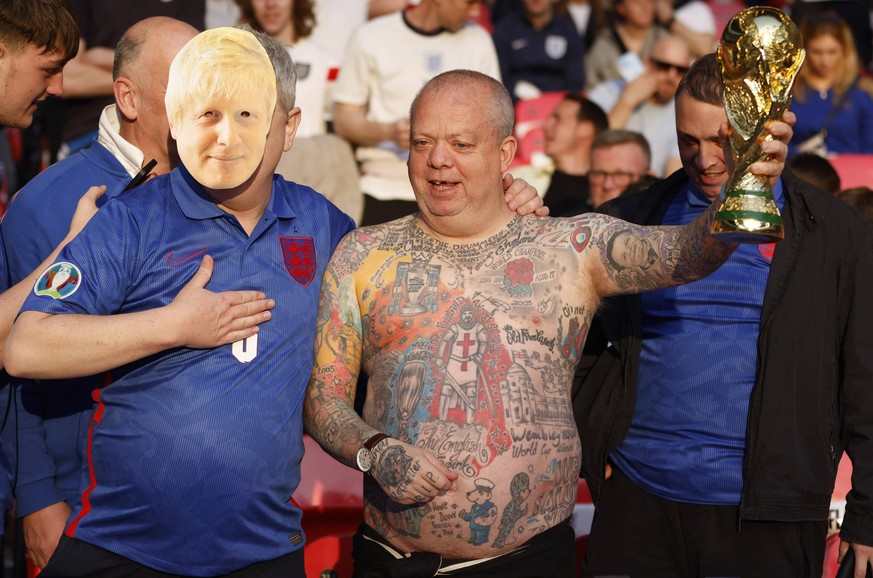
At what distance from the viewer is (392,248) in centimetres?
351

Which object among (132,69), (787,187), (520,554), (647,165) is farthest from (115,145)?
(647,165)

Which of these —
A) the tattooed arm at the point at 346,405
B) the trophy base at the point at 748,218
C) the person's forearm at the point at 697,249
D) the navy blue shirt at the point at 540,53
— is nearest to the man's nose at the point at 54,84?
the tattooed arm at the point at 346,405

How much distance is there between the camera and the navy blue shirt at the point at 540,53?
7.83 m

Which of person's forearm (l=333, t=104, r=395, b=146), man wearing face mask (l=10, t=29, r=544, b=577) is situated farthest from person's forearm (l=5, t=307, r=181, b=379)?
person's forearm (l=333, t=104, r=395, b=146)

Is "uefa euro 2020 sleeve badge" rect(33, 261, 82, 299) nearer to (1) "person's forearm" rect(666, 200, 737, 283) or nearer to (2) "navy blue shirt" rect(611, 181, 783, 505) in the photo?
(1) "person's forearm" rect(666, 200, 737, 283)

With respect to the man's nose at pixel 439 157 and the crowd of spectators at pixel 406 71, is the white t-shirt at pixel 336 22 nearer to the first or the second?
the crowd of spectators at pixel 406 71

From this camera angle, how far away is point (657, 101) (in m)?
7.52

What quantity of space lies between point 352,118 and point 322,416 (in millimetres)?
3732

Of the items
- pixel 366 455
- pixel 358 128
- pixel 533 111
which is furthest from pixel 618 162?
pixel 366 455

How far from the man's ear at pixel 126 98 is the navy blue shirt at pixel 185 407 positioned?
719 millimetres

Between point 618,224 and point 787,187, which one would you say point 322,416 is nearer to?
point 618,224

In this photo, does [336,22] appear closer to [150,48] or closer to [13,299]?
[150,48]

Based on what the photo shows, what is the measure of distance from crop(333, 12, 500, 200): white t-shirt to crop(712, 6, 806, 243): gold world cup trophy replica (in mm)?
3910

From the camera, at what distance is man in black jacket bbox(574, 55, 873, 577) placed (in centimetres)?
349
